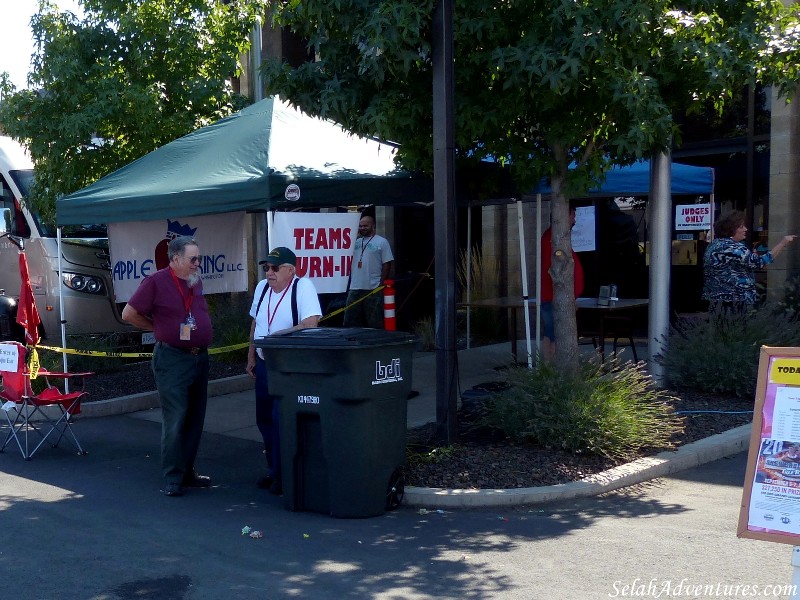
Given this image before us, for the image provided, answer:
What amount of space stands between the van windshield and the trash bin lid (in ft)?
22.2

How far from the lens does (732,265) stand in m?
9.84

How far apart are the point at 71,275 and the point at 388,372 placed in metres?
7.16

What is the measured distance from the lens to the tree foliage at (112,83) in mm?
11992

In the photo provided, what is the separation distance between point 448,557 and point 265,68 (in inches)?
186

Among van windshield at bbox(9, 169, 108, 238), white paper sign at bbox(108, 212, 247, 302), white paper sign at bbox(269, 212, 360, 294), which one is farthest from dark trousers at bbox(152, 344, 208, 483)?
van windshield at bbox(9, 169, 108, 238)

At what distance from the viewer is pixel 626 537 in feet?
19.2

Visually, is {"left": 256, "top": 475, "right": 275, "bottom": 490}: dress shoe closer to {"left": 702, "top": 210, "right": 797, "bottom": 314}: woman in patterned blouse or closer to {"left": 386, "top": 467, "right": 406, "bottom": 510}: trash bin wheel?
{"left": 386, "top": 467, "right": 406, "bottom": 510}: trash bin wheel

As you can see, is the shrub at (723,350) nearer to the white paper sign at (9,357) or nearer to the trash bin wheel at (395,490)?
the trash bin wheel at (395,490)

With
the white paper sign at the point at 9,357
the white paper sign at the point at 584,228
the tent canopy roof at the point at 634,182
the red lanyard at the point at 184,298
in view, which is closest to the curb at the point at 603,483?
the red lanyard at the point at 184,298

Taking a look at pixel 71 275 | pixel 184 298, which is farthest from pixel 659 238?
pixel 71 275

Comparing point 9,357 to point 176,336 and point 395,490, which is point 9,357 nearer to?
point 176,336

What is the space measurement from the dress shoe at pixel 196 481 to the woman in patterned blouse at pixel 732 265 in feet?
17.8

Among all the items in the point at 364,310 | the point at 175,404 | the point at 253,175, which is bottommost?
the point at 175,404

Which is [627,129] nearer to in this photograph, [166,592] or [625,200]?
[166,592]
